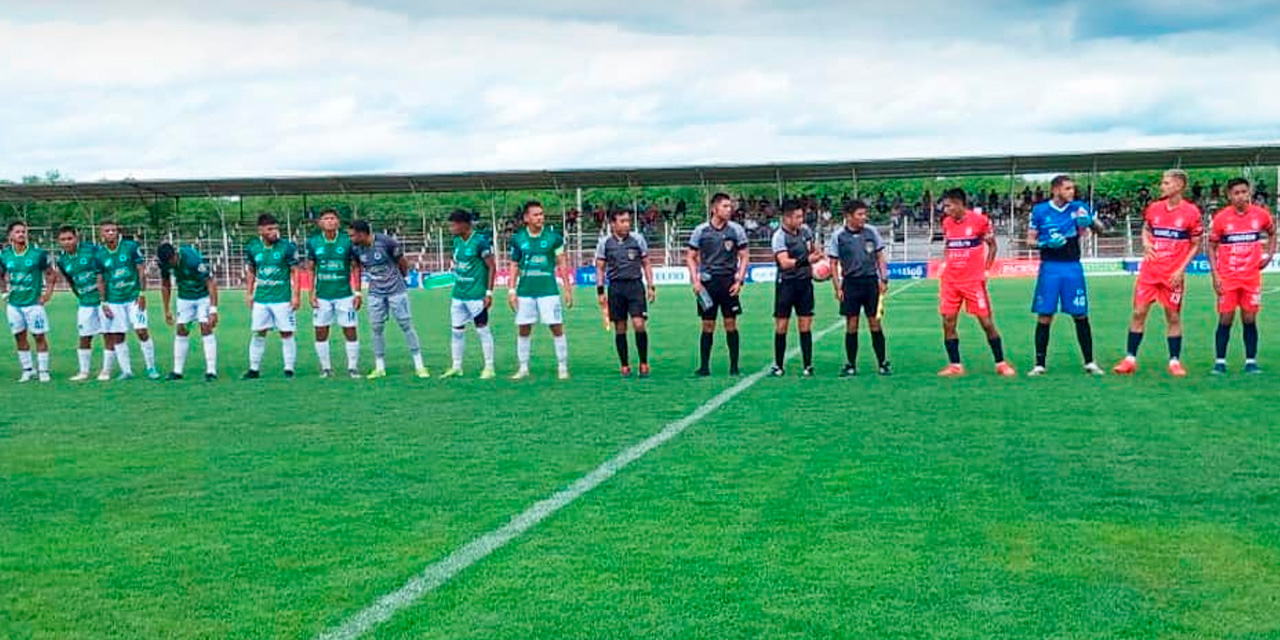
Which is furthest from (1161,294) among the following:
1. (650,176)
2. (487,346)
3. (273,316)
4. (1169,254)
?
(650,176)

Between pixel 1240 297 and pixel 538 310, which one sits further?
pixel 538 310

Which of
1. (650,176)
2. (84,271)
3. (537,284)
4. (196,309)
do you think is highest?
(650,176)

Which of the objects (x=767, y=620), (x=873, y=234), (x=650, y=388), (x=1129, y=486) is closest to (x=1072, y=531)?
(x=1129, y=486)

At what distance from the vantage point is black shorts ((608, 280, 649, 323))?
14.0 metres

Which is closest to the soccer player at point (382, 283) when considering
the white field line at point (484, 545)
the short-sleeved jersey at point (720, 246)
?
the short-sleeved jersey at point (720, 246)

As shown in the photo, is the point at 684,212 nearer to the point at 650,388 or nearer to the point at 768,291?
the point at 768,291

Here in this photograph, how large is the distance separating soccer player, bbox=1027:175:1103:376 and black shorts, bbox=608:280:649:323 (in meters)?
3.84

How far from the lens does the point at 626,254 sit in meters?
14.0

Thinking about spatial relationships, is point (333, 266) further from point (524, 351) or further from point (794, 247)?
point (794, 247)

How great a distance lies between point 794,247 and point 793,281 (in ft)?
1.16

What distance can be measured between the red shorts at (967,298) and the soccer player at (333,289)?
627 centimetres

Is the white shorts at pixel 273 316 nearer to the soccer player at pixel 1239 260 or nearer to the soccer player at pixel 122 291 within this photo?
the soccer player at pixel 122 291

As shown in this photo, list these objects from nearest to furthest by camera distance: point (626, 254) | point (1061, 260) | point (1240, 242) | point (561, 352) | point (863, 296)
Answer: point (1240, 242) → point (1061, 260) → point (863, 296) → point (626, 254) → point (561, 352)

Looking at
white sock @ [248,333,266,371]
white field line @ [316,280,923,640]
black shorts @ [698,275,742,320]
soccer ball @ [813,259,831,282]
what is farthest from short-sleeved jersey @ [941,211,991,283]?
white sock @ [248,333,266,371]
